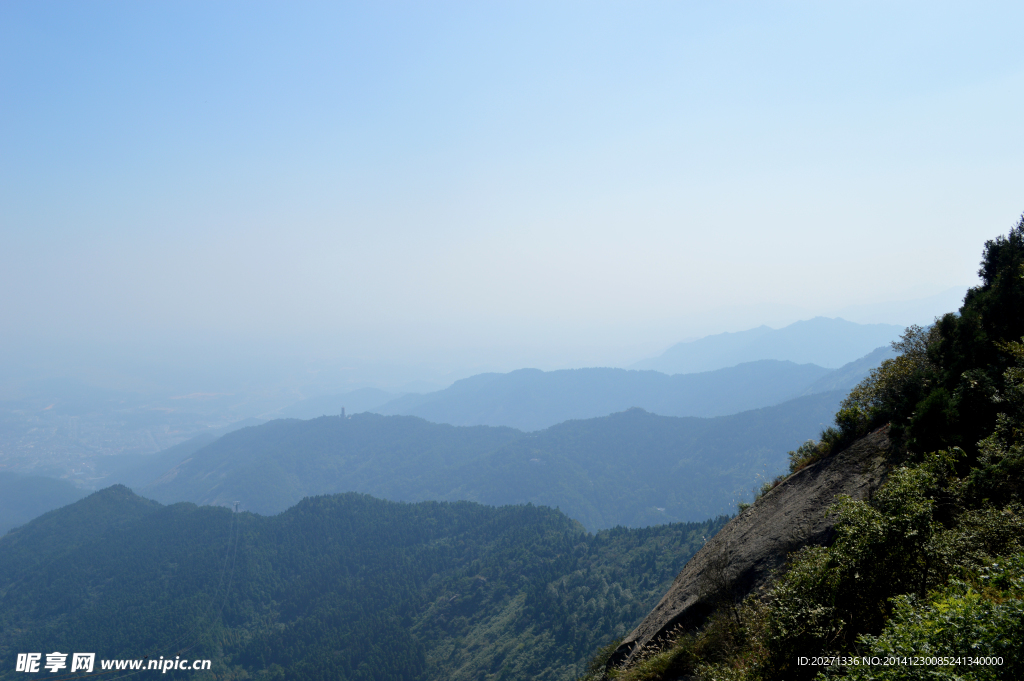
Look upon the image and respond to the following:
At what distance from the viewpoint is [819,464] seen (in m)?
19.5

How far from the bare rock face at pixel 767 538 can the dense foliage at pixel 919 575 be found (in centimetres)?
114

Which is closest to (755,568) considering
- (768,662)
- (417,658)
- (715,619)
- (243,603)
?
(715,619)

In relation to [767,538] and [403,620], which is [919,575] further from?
[403,620]

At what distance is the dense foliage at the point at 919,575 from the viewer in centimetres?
621

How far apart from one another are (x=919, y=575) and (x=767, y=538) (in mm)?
8701

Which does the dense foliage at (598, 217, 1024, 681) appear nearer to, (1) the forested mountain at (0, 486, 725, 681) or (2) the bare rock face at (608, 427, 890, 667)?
(2) the bare rock face at (608, 427, 890, 667)

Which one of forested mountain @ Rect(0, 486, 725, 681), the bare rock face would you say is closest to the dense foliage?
the bare rock face

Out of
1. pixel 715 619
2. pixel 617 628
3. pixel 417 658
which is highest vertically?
pixel 715 619

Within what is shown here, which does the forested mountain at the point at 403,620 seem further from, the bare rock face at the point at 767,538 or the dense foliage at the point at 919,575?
the dense foliage at the point at 919,575

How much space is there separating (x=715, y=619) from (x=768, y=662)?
201 inches

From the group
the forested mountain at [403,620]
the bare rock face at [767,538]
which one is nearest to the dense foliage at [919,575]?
the bare rock face at [767,538]

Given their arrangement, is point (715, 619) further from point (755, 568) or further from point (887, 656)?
point (887, 656)

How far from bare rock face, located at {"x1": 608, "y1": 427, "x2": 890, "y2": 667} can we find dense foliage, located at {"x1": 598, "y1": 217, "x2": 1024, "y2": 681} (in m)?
1.14

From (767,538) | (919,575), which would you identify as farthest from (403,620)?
(919,575)
